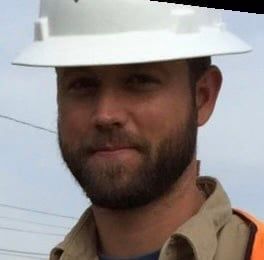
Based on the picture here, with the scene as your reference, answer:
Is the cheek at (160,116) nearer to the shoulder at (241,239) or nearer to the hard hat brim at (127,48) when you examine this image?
the hard hat brim at (127,48)

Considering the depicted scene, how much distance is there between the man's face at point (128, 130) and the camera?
1857mm

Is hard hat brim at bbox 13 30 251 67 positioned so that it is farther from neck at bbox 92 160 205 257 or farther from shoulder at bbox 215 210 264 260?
shoulder at bbox 215 210 264 260

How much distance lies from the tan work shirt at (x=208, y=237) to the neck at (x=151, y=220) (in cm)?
7

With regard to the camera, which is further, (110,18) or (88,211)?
(88,211)

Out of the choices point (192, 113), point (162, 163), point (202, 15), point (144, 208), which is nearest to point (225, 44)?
point (202, 15)

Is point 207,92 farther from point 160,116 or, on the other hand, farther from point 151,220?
point 151,220

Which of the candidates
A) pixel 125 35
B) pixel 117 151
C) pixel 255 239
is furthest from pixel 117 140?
pixel 255 239

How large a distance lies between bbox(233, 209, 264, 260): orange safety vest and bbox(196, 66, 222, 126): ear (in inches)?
15.3

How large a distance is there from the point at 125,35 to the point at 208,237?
749 mm

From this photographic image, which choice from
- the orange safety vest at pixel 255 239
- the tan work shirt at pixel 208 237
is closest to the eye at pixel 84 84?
the tan work shirt at pixel 208 237

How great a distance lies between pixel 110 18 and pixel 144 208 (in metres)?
0.69

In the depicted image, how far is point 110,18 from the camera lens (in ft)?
6.97

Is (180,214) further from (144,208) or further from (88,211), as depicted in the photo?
(88,211)

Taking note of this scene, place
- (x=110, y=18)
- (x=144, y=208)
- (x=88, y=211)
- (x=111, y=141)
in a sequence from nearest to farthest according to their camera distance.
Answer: (x=111, y=141) → (x=144, y=208) → (x=110, y=18) → (x=88, y=211)
